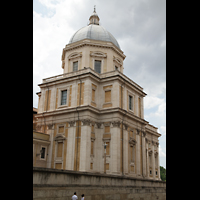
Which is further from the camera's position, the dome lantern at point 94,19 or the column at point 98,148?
the dome lantern at point 94,19

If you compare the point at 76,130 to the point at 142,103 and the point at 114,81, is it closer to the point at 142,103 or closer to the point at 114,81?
the point at 114,81

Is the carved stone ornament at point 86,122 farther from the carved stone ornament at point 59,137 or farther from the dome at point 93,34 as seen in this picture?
the dome at point 93,34

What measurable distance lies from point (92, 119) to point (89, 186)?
14750 mm

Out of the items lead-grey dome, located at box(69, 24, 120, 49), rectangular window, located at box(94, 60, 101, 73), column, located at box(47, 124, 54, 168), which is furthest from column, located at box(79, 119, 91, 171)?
lead-grey dome, located at box(69, 24, 120, 49)

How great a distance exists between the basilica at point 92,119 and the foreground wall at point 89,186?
19.3 ft

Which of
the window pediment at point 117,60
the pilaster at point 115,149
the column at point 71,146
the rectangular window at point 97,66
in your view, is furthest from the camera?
the window pediment at point 117,60

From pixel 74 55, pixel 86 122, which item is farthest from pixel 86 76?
pixel 74 55

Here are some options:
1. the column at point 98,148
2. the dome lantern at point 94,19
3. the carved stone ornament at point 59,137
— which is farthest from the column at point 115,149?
the dome lantern at point 94,19

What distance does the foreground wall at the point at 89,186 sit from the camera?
15.3 meters

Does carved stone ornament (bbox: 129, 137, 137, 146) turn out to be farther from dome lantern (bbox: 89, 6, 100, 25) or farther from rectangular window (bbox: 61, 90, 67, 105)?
dome lantern (bbox: 89, 6, 100, 25)

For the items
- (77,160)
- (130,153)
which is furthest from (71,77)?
(130,153)

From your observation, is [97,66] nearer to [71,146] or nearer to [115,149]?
[71,146]

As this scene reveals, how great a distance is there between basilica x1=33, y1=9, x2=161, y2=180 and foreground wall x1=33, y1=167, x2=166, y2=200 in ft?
19.3

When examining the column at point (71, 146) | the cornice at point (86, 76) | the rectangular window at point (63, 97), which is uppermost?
the cornice at point (86, 76)
